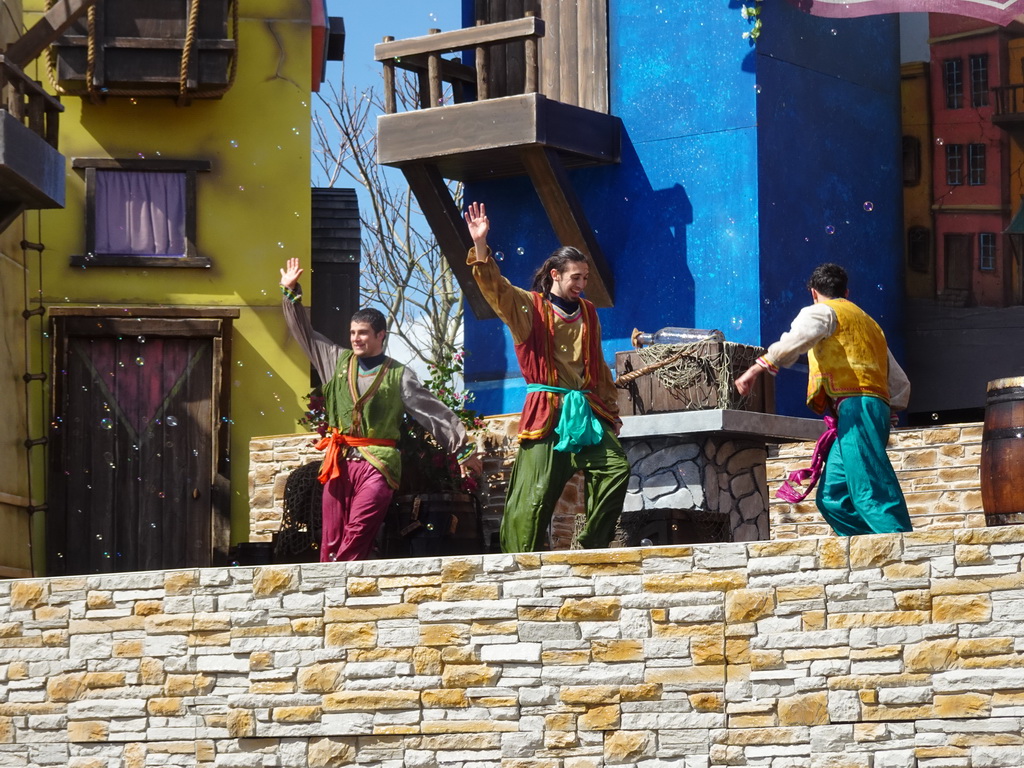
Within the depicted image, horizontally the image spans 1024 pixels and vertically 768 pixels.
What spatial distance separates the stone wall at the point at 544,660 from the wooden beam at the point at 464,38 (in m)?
5.87

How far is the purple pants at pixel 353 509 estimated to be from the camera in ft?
35.7

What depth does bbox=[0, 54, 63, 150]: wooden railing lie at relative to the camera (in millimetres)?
13312

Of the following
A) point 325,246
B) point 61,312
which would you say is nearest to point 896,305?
point 325,246

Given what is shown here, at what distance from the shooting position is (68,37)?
15617mm

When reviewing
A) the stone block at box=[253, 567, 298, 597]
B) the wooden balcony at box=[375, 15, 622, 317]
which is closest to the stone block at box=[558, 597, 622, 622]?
the stone block at box=[253, 567, 298, 597]

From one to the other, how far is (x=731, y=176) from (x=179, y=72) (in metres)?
4.58

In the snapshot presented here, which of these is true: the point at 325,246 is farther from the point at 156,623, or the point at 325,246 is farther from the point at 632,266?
the point at 156,623

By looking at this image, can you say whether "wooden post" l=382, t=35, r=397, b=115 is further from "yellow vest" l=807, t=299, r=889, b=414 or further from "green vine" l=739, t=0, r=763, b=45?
"yellow vest" l=807, t=299, r=889, b=414

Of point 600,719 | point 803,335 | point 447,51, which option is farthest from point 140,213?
point 600,719

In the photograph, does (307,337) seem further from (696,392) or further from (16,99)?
(16,99)

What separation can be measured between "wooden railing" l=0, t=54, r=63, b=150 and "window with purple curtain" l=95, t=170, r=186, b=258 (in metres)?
1.90

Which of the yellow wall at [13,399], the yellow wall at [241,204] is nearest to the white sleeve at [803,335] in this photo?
the yellow wall at [241,204]

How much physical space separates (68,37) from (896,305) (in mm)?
6874

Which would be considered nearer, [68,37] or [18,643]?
[18,643]
